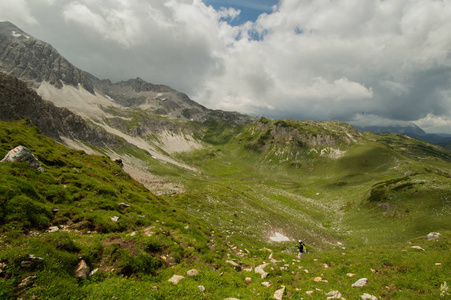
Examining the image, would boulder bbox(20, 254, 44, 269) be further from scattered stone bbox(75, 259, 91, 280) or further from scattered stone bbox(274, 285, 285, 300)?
scattered stone bbox(274, 285, 285, 300)

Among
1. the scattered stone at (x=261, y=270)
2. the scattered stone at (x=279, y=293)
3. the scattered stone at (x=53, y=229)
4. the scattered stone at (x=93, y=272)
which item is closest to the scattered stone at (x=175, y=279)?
the scattered stone at (x=93, y=272)

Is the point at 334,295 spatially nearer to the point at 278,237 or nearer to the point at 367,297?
the point at 367,297

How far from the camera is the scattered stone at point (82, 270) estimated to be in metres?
10.1

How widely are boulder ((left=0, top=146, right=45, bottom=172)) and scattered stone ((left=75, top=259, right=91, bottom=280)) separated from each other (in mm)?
13829

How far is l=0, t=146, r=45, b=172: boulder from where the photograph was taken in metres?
17.2

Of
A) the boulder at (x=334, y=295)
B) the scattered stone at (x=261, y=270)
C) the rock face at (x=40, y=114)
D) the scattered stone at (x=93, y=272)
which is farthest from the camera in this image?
the rock face at (x=40, y=114)

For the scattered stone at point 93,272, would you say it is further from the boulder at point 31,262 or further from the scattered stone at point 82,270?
the boulder at point 31,262

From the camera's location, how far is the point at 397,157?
179m

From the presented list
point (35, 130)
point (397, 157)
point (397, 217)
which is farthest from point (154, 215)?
point (397, 157)

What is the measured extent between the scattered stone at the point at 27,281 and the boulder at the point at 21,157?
14.4 meters

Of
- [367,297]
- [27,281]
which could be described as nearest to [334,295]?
[367,297]

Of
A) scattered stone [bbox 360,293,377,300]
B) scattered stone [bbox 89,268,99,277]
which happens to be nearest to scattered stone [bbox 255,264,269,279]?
scattered stone [bbox 360,293,377,300]

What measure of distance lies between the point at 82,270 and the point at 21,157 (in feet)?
48.5

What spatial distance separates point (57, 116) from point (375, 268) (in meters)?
205
